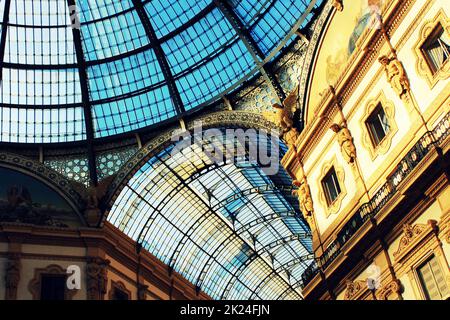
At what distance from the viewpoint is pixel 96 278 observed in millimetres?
28031

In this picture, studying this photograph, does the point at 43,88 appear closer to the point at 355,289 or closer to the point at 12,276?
the point at 12,276

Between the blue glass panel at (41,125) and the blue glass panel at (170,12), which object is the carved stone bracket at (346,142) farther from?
the blue glass panel at (41,125)

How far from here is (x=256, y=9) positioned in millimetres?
29719

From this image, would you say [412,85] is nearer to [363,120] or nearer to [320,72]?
[363,120]

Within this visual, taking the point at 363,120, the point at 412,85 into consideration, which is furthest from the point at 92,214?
the point at 412,85

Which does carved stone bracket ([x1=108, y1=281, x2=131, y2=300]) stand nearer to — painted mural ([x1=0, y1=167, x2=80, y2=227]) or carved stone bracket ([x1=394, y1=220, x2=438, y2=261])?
painted mural ([x1=0, y1=167, x2=80, y2=227])

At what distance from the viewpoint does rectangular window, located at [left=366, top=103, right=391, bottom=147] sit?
20370 millimetres

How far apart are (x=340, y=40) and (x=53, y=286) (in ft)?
56.4

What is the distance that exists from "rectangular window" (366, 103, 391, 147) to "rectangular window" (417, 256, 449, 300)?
16.4 feet

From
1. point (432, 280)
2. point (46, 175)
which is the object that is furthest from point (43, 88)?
point (432, 280)

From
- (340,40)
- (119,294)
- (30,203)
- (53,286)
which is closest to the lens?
(340,40)

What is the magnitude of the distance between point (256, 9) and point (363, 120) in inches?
444

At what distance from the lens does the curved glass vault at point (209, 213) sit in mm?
34625

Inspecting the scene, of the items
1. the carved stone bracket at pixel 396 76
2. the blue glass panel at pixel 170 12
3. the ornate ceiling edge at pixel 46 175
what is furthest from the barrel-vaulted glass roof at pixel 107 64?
the carved stone bracket at pixel 396 76
